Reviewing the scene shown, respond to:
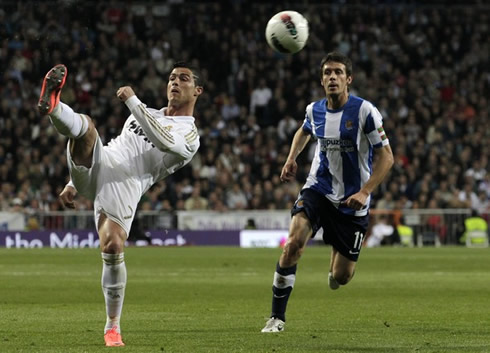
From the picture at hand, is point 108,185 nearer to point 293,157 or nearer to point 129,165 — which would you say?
point 129,165

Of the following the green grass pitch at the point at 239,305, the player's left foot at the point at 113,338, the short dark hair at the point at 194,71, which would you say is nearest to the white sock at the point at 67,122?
the short dark hair at the point at 194,71

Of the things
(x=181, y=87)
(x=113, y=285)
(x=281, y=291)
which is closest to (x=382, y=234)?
(x=281, y=291)

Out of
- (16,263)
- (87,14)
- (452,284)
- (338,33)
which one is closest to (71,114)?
(452,284)

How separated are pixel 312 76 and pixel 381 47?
3.43 meters

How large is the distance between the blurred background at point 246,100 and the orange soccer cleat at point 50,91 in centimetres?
1917

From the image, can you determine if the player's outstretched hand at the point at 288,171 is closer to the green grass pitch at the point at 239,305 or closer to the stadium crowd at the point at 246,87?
the green grass pitch at the point at 239,305

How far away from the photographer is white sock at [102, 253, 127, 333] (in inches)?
339

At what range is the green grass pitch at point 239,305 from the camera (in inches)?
349

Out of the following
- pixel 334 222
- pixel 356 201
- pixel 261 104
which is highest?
pixel 356 201

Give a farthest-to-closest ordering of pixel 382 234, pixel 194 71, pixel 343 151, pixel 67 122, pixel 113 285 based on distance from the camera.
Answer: pixel 382 234, pixel 343 151, pixel 194 71, pixel 113 285, pixel 67 122

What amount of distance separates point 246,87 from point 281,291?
23.7 m

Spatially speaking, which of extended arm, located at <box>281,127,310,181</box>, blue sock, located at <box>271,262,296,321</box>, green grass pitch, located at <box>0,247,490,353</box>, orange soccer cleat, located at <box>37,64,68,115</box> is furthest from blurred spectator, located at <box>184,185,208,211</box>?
orange soccer cleat, located at <box>37,64,68,115</box>

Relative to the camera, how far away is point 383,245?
96.2 feet

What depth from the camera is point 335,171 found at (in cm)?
1030
